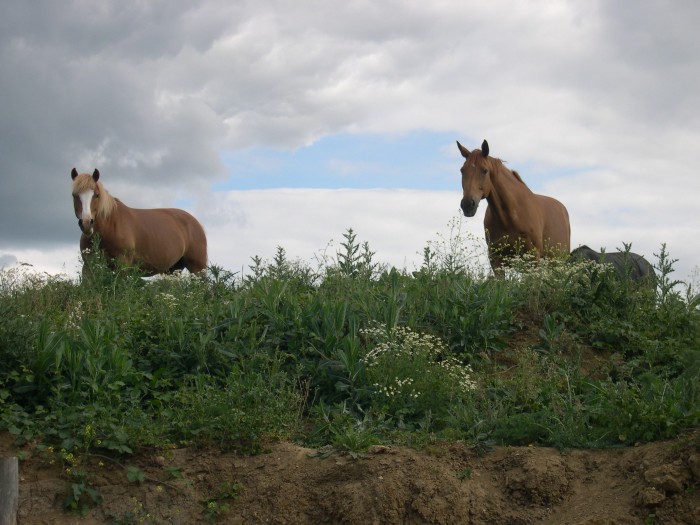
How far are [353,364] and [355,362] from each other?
4cm

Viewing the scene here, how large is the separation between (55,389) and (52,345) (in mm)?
555

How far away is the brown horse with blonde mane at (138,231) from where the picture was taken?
41.8 feet

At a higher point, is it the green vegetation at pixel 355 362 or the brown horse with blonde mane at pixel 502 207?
the brown horse with blonde mane at pixel 502 207

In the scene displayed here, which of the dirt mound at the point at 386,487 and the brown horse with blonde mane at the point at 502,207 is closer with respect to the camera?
the dirt mound at the point at 386,487

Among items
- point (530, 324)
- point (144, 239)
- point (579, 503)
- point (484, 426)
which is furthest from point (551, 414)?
point (144, 239)

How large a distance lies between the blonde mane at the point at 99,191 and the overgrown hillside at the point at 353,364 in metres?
3.39

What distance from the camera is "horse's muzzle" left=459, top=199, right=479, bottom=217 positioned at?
12234mm

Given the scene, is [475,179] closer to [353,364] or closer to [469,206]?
[469,206]

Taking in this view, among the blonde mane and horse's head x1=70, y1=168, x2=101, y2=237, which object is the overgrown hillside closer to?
horse's head x1=70, y1=168, x2=101, y2=237

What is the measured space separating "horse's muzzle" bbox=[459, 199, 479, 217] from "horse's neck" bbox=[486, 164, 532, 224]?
0.46 metres

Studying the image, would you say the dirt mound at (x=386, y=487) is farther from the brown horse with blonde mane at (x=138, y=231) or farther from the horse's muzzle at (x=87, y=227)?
the horse's muzzle at (x=87, y=227)

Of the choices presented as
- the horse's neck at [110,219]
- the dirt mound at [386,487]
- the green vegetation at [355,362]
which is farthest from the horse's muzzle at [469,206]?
the dirt mound at [386,487]

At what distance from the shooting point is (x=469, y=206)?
12.2 m

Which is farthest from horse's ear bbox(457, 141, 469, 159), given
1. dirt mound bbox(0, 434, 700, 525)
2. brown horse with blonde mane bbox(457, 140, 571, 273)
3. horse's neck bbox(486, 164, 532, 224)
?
dirt mound bbox(0, 434, 700, 525)
